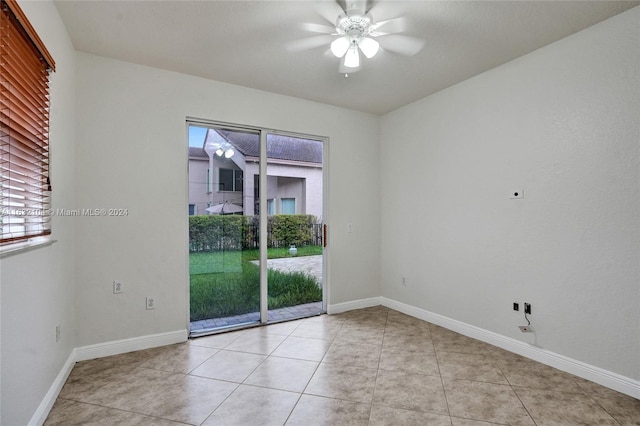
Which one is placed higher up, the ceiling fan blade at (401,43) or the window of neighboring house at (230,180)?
the ceiling fan blade at (401,43)

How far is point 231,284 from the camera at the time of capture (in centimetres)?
358

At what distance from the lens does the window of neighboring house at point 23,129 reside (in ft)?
4.92

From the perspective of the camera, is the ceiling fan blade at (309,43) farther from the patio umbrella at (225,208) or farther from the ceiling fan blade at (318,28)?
the patio umbrella at (225,208)

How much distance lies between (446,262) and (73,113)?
12.9ft

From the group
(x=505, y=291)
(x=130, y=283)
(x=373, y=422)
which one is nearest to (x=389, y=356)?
(x=373, y=422)

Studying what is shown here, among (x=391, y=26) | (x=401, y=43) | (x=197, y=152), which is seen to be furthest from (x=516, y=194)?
(x=197, y=152)

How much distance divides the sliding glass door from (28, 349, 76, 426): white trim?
1.06 meters

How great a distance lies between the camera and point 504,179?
119 inches

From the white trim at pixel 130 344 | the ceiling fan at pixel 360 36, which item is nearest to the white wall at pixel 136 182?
the white trim at pixel 130 344

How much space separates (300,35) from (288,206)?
77.2 inches

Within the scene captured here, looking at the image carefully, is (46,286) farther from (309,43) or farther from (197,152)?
(309,43)

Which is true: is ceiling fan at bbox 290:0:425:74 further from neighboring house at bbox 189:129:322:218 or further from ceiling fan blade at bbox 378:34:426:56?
neighboring house at bbox 189:129:322:218

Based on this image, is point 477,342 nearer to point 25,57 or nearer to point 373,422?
point 373,422

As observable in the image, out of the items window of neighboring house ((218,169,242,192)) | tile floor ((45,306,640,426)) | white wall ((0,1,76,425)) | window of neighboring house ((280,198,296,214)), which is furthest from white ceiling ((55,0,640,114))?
tile floor ((45,306,640,426))
